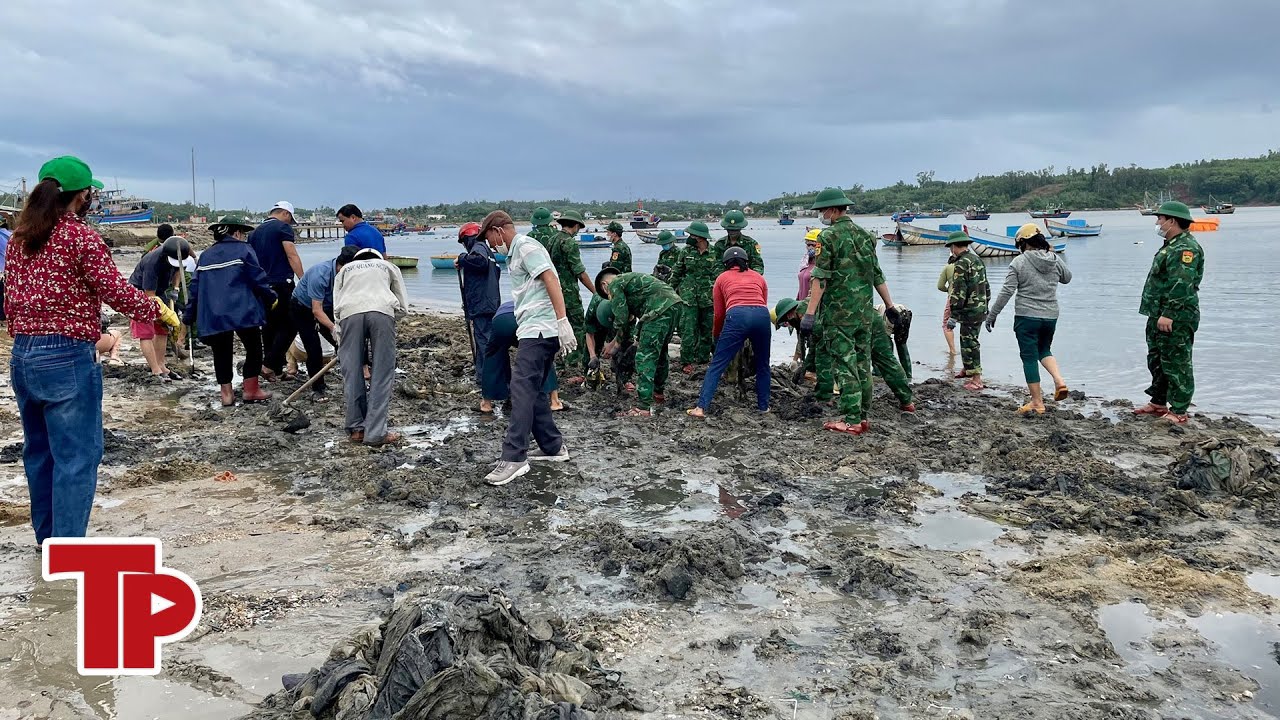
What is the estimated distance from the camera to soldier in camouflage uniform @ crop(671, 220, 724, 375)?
9898 mm

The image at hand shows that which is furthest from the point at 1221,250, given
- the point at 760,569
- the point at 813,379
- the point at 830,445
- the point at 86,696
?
the point at 86,696

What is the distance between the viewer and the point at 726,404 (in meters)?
8.55

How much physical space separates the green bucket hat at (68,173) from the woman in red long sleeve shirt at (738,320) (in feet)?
16.7

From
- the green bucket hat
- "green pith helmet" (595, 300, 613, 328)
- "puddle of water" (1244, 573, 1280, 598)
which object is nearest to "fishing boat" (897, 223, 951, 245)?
"green pith helmet" (595, 300, 613, 328)

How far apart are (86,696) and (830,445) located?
525cm

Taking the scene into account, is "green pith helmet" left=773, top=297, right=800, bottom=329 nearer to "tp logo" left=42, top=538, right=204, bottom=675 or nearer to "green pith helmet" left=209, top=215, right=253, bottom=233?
"green pith helmet" left=209, top=215, right=253, bottom=233

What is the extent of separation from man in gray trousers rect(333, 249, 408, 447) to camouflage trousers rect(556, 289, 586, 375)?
2441mm

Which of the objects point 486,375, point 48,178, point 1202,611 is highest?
point 48,178

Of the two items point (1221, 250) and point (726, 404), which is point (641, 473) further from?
point (1221, 250)

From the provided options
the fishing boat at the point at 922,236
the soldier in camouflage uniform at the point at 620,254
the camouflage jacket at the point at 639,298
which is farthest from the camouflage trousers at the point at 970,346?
the fishing boat at the point at 922,236

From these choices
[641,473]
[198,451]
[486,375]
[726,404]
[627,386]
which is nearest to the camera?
[641,473]

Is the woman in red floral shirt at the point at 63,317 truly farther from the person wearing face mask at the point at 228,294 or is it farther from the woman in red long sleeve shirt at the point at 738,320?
the woman in red long sleeve shirt at the point at 738,320

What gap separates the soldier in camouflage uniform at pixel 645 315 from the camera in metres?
7.74

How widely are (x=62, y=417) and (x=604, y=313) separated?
4.77 m
